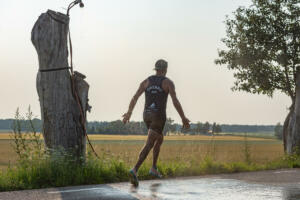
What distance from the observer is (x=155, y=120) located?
7.66 metres

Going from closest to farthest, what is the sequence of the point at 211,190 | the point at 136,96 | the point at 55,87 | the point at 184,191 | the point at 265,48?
A: the point at 184,191, the point at 211,190, the point at 136,96, the point at 55,87, the point at 265,48

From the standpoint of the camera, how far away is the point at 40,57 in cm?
819

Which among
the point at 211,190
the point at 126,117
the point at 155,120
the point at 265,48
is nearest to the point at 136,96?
the point at 126,117

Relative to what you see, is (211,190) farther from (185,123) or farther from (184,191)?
(185,123)

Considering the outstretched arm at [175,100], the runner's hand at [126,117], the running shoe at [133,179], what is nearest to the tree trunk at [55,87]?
the runner's hand at [126,117]

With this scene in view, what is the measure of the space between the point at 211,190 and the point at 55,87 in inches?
139

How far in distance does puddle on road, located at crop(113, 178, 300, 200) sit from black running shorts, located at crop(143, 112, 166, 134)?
1.03m

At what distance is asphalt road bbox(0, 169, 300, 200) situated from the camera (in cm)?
646

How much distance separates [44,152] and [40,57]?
1846mm

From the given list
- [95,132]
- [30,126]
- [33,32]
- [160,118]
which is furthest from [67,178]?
[95,132]

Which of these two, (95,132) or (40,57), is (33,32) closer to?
(40,57)

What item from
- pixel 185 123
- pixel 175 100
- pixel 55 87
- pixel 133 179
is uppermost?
pixel 55 87

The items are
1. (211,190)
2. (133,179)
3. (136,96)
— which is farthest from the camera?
(136,96)

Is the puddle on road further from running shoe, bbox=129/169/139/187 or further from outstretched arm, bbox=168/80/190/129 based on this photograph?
outstretched arm, bbox=168/80/190/129
